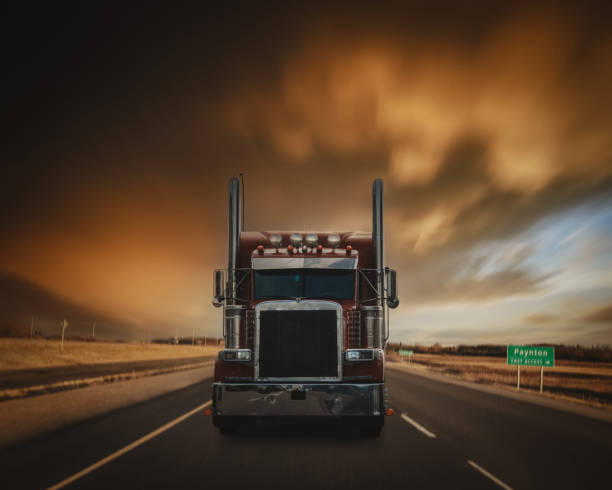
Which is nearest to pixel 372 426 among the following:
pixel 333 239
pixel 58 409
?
pixel 333 239

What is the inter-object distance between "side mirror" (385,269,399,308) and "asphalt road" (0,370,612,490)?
2.33 meters

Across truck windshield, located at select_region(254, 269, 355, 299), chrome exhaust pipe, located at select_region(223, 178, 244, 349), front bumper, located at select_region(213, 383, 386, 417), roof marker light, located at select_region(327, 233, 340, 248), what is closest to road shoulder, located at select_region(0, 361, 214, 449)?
front bumper, located at select_region(213, 383, 386, 417)

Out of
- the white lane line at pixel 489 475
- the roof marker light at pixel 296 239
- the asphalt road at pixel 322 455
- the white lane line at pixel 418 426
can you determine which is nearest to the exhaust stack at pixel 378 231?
the roof marker light at pixel 296 239

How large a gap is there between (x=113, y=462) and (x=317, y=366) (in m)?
3.54

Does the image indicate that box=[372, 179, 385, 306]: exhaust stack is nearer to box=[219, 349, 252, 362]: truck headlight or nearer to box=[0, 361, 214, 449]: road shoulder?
box=[219, 349, 252, 362]: truck headlight

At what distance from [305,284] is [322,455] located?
10.4ft

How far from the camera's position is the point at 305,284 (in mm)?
10188

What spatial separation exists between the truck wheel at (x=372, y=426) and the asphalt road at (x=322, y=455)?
18 centimetres

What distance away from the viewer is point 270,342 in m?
9.51

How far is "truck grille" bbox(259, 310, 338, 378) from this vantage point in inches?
371

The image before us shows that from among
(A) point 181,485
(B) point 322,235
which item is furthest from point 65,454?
(B) point 322,235

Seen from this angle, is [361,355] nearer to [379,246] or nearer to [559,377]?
[379,246]

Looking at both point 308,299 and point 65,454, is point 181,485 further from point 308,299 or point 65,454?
point 308,299

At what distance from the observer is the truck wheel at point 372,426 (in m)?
9.18
